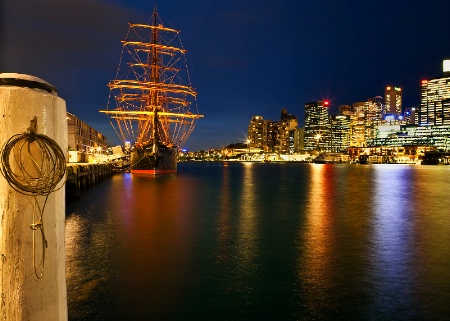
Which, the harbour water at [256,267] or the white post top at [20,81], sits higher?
the white post top at [20,81]

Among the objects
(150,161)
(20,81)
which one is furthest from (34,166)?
(150,161)

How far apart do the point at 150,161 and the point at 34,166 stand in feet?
209

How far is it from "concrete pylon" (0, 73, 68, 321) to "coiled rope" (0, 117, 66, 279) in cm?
3

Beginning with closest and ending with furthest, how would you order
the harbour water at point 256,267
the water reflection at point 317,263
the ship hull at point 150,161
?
1. the harbour water at point 256,267
2. the water reflection at point 317,263
3. the ship hull at point 150,161

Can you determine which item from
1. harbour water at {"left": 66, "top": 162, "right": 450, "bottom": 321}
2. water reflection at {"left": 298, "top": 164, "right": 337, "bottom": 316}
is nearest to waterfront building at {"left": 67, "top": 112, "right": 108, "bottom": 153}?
harbour water at {"left": 66, "top": 162, "right": 450, "bottom": 321}

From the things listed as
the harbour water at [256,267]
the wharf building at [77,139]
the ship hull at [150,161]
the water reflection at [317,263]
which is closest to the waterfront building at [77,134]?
the wharf building at [77,139]

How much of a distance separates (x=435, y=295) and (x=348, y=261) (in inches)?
137

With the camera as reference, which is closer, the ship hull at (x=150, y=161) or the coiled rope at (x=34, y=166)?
the coiled rope at (x=34, y=166)

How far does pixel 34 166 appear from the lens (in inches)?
111

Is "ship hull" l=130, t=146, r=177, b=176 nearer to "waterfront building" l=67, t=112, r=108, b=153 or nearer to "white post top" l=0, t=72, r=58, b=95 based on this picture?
"waterfront building" l=67, t=112, r=108, b=153

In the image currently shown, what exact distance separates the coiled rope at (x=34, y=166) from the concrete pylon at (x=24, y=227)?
29 millimetres

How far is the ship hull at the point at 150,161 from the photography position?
65562 millimetres

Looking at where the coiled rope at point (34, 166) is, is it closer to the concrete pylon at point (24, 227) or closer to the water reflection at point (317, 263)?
the concrete pylon at point (24, 227)

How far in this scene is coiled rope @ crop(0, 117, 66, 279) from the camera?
8.95ft
